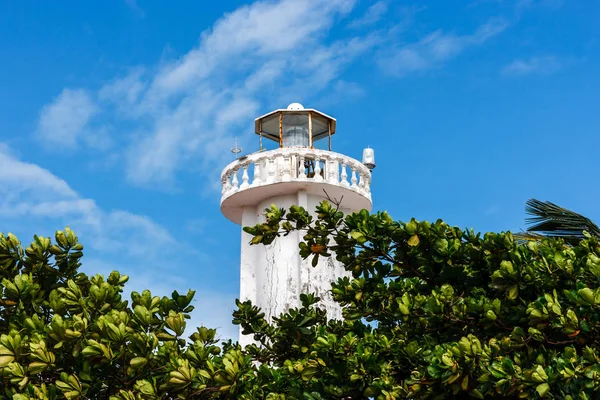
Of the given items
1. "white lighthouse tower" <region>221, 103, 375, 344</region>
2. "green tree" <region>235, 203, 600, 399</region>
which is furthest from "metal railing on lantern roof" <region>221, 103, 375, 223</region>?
"green tree" <region>235, 203, 600, 399</region>

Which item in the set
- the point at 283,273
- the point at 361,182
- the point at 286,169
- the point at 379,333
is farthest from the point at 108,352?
the point at 361,182

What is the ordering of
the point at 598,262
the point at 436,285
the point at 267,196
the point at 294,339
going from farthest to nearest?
the point at 267,196 → the point at 294,339 → the point at 436,285 → the point at 598,262

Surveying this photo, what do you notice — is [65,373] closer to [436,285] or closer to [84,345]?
[84,345]

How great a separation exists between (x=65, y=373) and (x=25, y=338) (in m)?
0.60

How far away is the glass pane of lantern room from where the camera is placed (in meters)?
20.8

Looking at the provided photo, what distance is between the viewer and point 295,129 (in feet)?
68.9

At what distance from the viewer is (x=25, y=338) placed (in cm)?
931

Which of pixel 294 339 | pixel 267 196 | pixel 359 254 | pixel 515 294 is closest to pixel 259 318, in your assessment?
pixel 294 339

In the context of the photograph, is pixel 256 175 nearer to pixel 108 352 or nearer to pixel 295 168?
pixel 295 168

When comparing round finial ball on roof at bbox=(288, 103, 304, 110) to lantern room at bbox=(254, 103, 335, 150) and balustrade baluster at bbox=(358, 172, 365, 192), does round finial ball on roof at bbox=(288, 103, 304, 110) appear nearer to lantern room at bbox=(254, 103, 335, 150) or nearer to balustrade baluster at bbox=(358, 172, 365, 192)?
lantern room at bbox=(254, 103, 335, 150)

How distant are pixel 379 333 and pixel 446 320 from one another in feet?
3.26

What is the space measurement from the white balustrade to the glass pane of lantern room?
0.96 m

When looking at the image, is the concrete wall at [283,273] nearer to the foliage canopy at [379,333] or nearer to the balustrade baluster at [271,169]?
the balustrade baluster at [271,169]

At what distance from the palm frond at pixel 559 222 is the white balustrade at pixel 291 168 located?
4440mm
